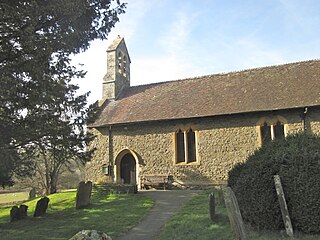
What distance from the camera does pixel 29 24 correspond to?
8734 millimetres

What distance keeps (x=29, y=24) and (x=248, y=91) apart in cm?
1500

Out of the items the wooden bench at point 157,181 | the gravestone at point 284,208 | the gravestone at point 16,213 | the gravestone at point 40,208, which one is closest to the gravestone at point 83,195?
the gravestone at point 40,208

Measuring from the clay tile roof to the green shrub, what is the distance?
10234 millimetres

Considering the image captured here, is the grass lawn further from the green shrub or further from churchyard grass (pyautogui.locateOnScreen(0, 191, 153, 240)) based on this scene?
churchyard grass (pyautogui.locateOnScreen(0, 191, 153, 240))

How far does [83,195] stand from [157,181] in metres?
6.34

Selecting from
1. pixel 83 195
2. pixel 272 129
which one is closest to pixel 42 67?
pixel 83 195

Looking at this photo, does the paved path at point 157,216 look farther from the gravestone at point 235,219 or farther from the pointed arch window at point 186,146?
the pointed arch window at point 186,146

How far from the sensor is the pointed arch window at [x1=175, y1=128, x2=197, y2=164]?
20.2 metres

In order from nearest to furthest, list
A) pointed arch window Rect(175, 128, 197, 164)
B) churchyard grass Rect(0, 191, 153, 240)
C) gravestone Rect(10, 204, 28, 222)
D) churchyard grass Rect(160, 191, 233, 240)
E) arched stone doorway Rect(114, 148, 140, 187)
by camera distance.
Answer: churchyard grass Rect(160, 191, 233, 240) < churchyard grass Rect(0, 191, 153, 240) < gravestone Rect(10, 204, 28, 222) < pointed arch window Rect(175, 128, 197, 164) < arched stone doorway Rect(114, 148, 140, 187)

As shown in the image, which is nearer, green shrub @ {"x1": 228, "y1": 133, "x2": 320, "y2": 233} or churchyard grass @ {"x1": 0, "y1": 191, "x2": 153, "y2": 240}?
green shrub @ {"x1": 228, "y1": 133, "x2": 320, "y2": 233}

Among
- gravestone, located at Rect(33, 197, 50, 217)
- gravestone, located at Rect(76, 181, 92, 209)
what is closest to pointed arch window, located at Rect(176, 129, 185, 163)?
gravestone, located at Rect(76, 181, 92, 209)

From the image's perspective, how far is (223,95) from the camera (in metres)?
21.2

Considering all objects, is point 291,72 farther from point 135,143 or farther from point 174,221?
point 174,221

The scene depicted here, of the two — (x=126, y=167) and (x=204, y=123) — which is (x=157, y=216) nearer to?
(x=204, y=123)
